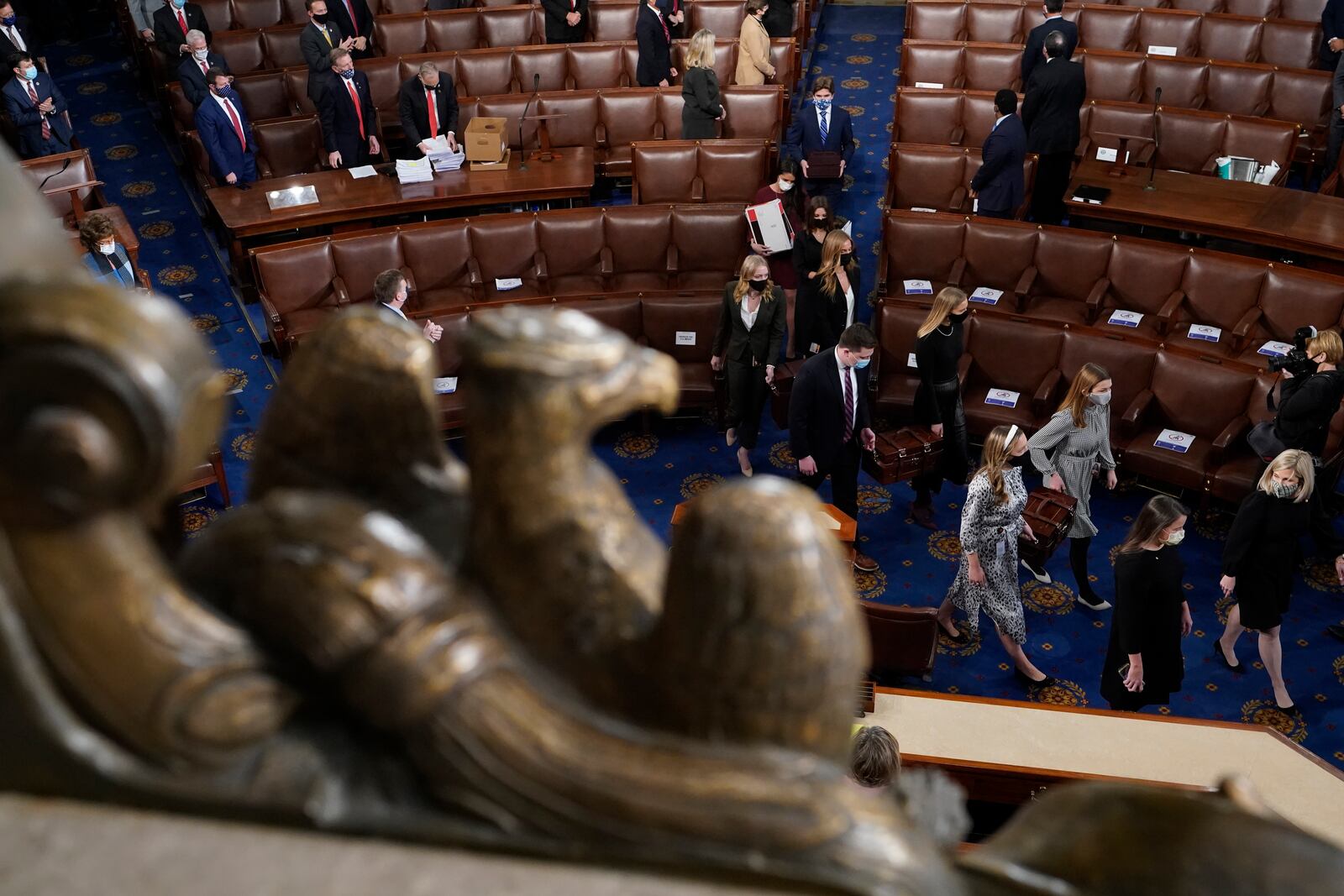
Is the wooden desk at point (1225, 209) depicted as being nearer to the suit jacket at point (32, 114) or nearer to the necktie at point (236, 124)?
the necktie at point (236, 124)

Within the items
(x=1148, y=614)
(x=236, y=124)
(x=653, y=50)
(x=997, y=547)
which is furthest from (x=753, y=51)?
(x=1148, y=614)

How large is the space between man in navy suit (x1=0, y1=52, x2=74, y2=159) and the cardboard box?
3160mm

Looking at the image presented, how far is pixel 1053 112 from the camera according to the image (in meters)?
9.32

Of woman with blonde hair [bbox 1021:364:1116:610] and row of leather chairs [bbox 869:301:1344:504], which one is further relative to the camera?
row of leather chairs [bbox 869:301:1344:504]

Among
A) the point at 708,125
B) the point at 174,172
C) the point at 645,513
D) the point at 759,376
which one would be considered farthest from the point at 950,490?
the point at 174,172

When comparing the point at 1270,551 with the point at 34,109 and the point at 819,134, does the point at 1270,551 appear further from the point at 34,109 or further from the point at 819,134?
the point at 34,109

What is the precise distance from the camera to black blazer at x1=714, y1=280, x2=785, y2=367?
7.20 m

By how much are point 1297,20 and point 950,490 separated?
687 centimetres

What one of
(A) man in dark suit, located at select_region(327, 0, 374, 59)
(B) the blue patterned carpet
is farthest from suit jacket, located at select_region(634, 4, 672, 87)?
(A) man in dark suit, located at select_region(327, 0, 374, 59)

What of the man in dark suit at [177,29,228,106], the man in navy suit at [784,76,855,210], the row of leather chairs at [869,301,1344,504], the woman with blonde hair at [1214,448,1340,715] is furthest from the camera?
the man in dark suit at [177,29,228,106]

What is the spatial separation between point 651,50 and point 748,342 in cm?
440

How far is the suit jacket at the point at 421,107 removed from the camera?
31.5 feet

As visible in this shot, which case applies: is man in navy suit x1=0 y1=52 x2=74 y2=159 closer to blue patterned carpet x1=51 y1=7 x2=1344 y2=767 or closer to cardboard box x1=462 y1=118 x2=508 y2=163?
blue patterned carpet x1=51 y1=7 x2=1344 y2=767

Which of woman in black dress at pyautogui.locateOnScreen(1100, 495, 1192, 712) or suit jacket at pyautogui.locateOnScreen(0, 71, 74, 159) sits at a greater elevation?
suit jacket at pyautogui.locateOnScreen(0, 71, 74, 159)
